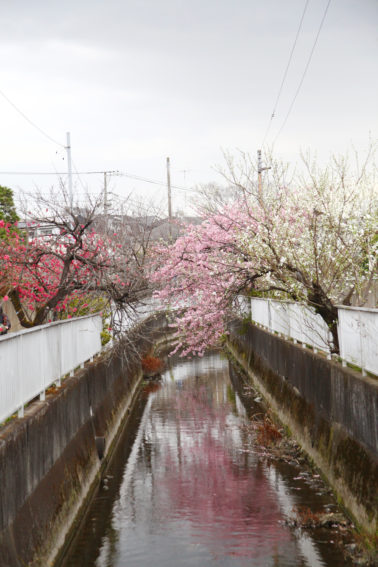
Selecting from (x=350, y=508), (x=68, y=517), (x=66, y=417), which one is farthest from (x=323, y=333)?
(x=68, y=517)

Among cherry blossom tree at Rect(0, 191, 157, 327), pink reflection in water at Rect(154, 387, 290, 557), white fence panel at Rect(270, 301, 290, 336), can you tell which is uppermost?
cherry blossom tree at Rect(0, 191, 157, 327)

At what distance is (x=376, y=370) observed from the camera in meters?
9.64

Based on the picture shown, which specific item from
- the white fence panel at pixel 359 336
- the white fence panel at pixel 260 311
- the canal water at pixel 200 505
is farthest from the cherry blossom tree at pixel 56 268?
the white fence panel at pixel 260 311

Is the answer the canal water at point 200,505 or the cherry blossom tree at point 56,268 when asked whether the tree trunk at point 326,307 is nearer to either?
the canal water at point 200,505

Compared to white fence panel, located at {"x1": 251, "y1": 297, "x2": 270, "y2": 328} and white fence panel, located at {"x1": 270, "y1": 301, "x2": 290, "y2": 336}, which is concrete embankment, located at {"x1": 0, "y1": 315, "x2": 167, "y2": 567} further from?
white fence panel, located at {"x1": 251, "y1": 297, "x2": 270, "y2": 328}

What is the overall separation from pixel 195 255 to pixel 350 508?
48.5ft

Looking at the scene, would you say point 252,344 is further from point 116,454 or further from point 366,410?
point 366,410

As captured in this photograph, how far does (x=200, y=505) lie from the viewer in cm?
1213

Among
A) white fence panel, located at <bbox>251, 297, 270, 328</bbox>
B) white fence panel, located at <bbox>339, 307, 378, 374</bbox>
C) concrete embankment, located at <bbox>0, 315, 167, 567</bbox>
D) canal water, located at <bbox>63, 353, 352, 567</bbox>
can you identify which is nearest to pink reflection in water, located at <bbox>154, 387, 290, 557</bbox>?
canal water, located at <bbox>63, 353, 352, 567</bbox>

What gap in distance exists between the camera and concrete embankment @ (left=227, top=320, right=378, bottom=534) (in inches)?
370

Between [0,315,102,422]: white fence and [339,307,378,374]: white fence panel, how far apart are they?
4.76 metres

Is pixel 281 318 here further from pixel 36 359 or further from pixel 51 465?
pixel 51 465

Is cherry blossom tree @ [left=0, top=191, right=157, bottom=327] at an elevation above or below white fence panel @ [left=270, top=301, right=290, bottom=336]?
above

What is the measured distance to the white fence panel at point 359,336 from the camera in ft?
32.0
